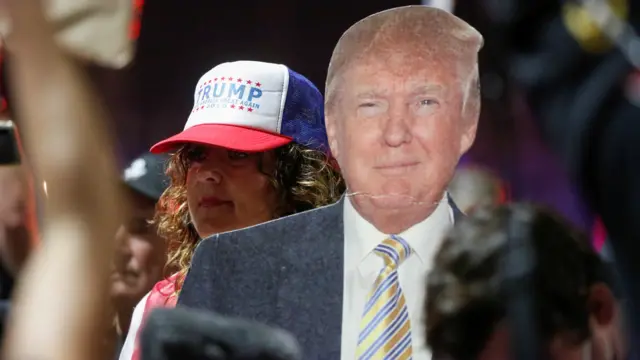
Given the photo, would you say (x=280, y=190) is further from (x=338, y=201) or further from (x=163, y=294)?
(x=163, y=294)

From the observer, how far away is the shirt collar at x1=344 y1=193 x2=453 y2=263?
1.58 m

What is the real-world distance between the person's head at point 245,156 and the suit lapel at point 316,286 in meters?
0.06

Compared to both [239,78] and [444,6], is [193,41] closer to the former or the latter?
[239,78]

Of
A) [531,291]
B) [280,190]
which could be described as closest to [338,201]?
[280,190]

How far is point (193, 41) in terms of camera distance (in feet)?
5.41

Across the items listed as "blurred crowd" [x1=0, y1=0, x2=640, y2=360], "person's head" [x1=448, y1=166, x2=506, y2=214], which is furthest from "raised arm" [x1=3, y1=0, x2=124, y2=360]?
"person's head" [x1=448, y1=166, x2=506, y2=214]

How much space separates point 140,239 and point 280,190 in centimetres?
21

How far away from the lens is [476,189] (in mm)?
1578

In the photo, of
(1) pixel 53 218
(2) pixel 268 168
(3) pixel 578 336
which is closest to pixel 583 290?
(3) pixel 578 336

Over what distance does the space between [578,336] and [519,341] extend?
0.08 metres

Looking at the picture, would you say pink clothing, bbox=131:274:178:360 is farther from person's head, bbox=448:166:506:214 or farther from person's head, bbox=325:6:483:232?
person's head, bbox=448:166:506:214

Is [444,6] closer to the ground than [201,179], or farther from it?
farther from it

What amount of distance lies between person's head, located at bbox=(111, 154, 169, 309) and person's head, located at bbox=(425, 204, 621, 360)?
1.36 feet

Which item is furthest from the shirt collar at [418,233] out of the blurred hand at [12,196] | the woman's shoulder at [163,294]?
the blurred hand at [12,196]
